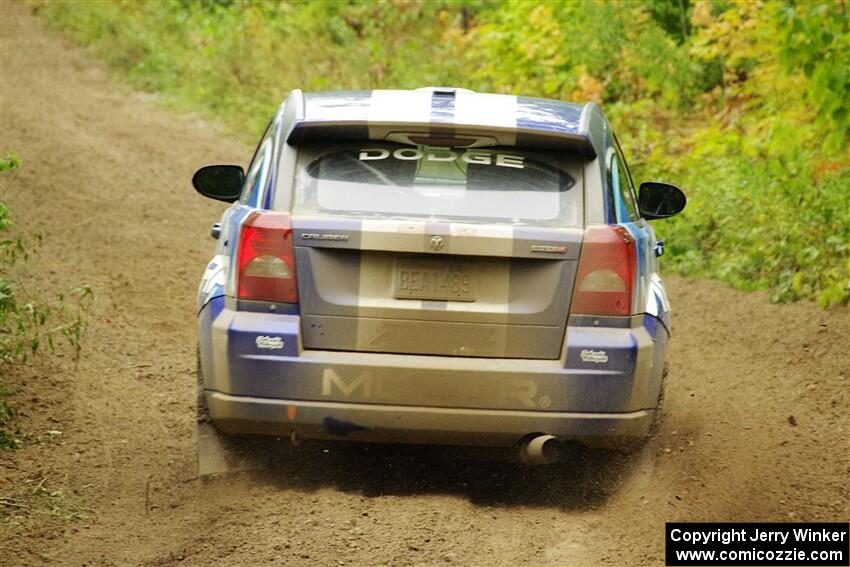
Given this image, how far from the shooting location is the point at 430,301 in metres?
5.16

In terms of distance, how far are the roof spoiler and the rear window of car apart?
68 mm

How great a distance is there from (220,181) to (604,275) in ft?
7.53

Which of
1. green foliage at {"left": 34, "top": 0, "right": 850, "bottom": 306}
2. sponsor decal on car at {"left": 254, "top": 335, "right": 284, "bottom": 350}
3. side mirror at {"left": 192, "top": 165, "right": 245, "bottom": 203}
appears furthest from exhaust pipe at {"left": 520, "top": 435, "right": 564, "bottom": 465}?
green foliage at {"left": 34, "top": 0, "right": 850, "bottom": 306}

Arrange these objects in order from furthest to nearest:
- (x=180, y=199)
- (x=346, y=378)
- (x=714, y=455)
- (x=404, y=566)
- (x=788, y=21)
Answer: (x=180, y=199) → (x=788, y=21) → (x=714, y=455) → (x=346, y=378) → (x=404, y=566)

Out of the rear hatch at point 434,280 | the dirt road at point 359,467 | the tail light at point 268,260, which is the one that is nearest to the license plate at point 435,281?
the rear hatch at point 434,280

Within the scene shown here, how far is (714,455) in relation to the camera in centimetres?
665

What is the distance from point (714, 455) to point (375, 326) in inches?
93.3

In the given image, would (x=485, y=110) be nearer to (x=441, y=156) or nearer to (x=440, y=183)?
(x=441, y=156)

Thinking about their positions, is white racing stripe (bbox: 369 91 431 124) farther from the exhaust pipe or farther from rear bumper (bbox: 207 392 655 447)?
the exhaust pipe

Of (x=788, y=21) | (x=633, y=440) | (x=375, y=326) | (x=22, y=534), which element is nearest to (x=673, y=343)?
(x=788, y=21)

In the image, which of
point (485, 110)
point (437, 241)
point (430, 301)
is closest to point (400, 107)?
point (485, 110)

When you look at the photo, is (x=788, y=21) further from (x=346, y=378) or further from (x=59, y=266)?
(x=59, y=266)

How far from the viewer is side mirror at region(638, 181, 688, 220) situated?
644 centimetres

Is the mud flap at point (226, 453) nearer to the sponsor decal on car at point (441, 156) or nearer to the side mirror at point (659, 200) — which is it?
the sponsor decal on car at point (441, 156)
